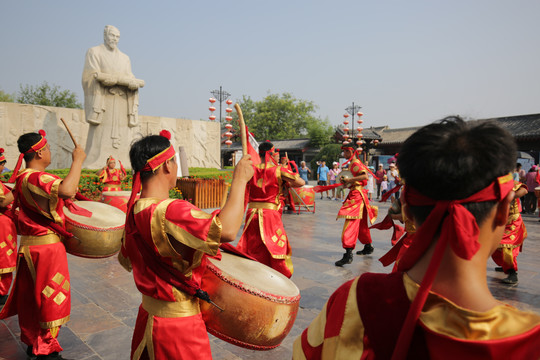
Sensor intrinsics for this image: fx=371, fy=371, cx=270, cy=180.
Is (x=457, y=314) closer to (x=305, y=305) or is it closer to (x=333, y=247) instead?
(x=305, y=305)

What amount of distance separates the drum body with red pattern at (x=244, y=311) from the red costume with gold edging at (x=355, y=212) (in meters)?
3.82

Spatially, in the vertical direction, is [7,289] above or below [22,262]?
below

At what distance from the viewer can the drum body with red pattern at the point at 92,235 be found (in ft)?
9.91

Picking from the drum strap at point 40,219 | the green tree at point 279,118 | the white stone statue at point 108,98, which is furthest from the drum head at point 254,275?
the green tree at point 279,118

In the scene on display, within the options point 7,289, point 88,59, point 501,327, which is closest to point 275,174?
point 7,289

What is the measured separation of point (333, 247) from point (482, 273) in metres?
6.20

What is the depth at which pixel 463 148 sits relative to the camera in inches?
34.1

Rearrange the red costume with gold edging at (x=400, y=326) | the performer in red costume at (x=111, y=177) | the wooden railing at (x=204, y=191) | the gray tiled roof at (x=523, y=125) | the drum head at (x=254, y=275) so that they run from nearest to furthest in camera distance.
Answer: the red costume with gold edging at (x=400, y=326) → the drum head at (x=254, y=275) → the performer in red costume at (x=111, y=177) → the wooden railing at (x=204, y=191) → the gray tiled roof at (x=523, y=125)

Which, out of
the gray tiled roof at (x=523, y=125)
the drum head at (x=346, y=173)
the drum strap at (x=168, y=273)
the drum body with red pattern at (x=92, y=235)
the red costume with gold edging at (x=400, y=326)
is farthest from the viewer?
the gray tiled roof at (x=523, y=125)

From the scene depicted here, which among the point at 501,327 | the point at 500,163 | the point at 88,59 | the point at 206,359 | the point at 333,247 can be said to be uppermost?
the point at 88,59

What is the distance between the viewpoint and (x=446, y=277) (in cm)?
91

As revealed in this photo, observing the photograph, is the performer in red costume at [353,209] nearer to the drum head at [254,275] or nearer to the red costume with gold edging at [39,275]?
the drum head at [254,275]

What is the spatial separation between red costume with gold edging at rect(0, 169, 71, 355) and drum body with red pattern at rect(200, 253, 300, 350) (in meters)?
1.66

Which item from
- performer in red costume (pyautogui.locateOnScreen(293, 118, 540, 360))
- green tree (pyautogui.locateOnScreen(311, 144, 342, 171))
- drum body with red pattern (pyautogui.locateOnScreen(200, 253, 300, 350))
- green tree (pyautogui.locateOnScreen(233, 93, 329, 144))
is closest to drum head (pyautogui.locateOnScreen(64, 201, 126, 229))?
drum body with red pattern (pyautogui.locateOnScreen(200, 253, 300, 350))
